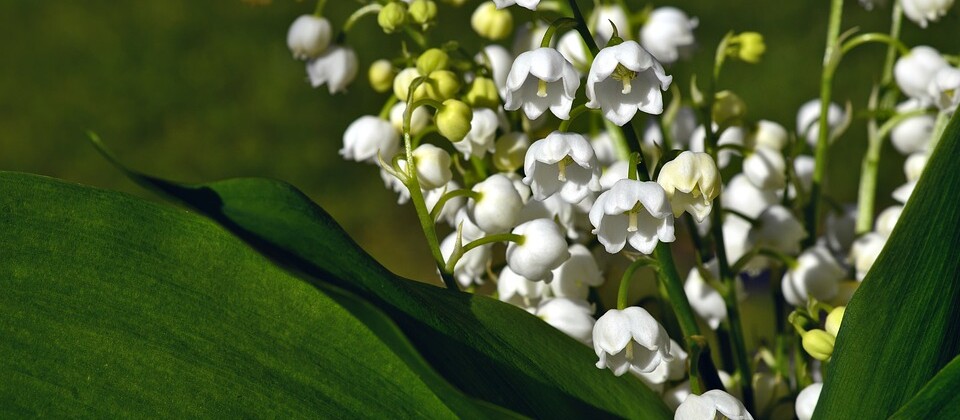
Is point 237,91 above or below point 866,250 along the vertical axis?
below

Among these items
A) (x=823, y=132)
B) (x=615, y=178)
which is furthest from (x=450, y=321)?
(x=823, y=132)

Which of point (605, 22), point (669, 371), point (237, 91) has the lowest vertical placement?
point (237, 91)

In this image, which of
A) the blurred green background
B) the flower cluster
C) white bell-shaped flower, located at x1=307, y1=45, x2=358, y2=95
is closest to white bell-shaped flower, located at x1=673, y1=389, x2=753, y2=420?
the flower cluster

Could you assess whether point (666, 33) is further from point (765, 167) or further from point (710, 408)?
point (710, 408)

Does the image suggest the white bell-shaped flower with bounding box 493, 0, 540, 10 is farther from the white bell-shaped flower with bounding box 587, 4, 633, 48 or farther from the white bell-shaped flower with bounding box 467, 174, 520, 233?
the white bell-shaped flower with bounding box 587, 4, 633, 48

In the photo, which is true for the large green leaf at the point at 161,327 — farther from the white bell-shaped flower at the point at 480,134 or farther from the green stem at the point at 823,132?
the green stem at the point at 823,132

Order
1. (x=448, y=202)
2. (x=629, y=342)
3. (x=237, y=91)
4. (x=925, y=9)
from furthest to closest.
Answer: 1. (x=237, y=91)
2. (x=925, y=9)
3. (x=448, y=202)
4. (x=629, y=342)

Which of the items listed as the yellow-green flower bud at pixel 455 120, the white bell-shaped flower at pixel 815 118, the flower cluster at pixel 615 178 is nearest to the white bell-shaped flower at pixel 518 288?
the flower cluster at pixel 615 178

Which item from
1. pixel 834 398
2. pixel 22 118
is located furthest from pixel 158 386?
pixel 22 118
